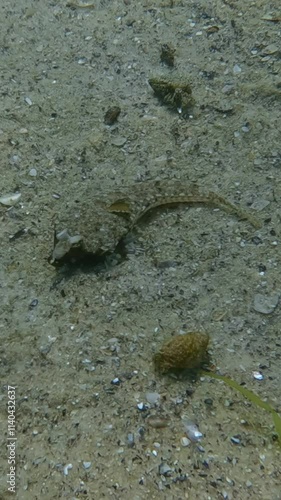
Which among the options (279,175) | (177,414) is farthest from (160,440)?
(279,175)

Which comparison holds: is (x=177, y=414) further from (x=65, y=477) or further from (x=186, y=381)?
(x=65, y=477)

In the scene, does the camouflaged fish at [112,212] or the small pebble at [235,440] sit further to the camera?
the camouflaged fish at [112,212]

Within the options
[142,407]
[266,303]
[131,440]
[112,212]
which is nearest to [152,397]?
[142,407]

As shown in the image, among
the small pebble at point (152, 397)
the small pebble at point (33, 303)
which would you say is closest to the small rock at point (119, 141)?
the small pebble at point (33, 303)

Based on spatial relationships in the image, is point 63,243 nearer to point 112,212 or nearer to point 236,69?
point 112,212

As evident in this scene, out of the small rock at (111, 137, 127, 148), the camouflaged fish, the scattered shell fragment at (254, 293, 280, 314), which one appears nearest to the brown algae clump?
the scattered shell fragment at (254, 293, 280, 314)

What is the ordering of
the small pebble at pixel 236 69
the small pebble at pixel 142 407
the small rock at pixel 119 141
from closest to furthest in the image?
the small pebble at pixel 142 407 < the small rock at pixel 119 141 < the small pebble at pixel 236 69

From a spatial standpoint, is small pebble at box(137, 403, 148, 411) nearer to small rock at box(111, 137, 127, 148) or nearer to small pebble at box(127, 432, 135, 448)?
small pebble at box(127, 432, 135, 448)

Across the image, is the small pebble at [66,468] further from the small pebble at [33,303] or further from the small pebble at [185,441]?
the small pebble at [33,303]
